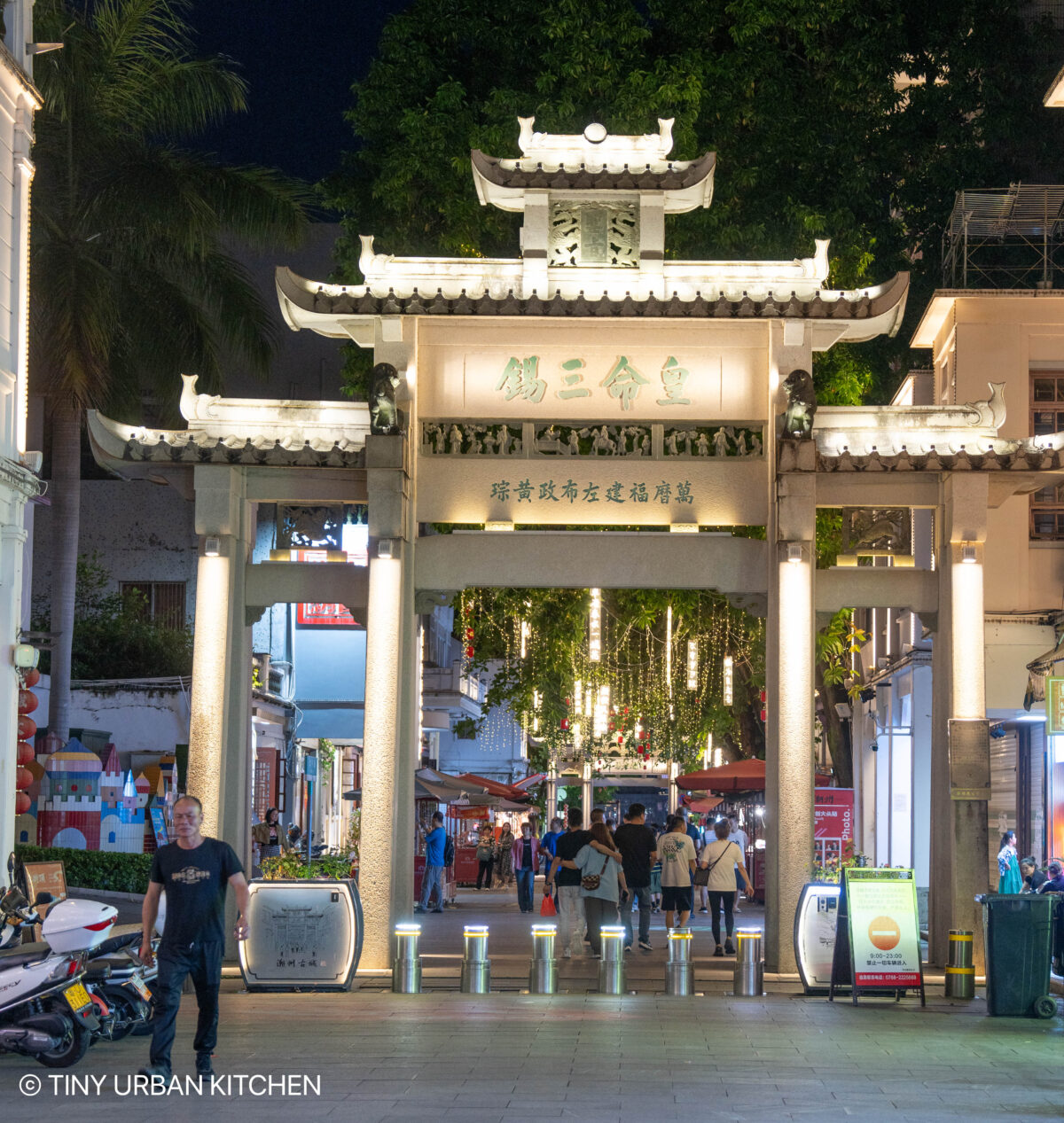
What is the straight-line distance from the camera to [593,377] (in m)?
19.5

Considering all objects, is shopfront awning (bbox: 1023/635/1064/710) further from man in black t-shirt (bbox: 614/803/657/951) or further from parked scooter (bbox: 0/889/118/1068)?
parked scooter (bbox: 0/889/118/1068)

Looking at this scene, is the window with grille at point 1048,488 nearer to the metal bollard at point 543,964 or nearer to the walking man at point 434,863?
the metal bollard at point 543,964

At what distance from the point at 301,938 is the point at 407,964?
1090 mm

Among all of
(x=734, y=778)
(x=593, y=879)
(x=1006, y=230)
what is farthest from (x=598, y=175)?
(x=734, y=778)

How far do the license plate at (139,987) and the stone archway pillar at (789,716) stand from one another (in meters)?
7.27

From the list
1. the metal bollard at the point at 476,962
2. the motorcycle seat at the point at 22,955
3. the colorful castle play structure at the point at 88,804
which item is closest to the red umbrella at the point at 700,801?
the colorful castle play structure at the point at 88,804

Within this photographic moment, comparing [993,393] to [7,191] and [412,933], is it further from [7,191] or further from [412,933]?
→ [7,191]

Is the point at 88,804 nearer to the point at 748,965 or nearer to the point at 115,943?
the point at 748,965

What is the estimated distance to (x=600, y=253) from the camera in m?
19.8

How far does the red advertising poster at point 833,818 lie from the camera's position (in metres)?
28.6

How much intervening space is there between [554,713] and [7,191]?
64.1 ft

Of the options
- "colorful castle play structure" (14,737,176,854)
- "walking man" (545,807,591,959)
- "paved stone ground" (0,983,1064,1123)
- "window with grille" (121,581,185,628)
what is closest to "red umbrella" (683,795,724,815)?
"window with grille" (121,581,185,628)

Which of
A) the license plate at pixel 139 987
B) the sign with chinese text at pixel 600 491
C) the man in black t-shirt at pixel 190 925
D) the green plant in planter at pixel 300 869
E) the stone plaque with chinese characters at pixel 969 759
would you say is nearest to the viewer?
the man in black t-shirt at pixel 190 925

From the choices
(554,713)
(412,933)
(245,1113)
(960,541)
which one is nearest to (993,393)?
(960,541)
